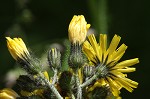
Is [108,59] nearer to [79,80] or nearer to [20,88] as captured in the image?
[79,80]

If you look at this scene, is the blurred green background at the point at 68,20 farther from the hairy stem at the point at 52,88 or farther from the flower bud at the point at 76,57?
the hairy stem at the point at 52,88

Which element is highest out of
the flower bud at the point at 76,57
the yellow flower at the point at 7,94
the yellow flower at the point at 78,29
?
the yellow flower at the point at 78,29

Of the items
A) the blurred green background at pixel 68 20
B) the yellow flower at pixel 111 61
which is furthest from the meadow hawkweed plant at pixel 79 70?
the blurred green background at pixel 68 20

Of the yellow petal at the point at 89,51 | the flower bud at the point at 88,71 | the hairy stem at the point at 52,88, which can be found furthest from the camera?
the yellow petal at the point at 89,51

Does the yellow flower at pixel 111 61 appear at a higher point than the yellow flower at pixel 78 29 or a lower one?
lower

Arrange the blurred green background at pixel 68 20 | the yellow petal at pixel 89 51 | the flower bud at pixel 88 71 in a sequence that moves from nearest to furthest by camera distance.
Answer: the flower bud at pixel 88 71
the yellow petal at pixel 89 51
the blurred green background at pixel 68 20

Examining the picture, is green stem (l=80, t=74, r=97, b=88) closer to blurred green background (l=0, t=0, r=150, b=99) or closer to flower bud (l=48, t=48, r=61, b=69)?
flower bud (l=48, t=48, r=61, b=69)

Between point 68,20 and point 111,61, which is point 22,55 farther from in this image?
Answer: point 68,20

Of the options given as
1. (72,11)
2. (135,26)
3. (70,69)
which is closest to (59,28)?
(72,11)
